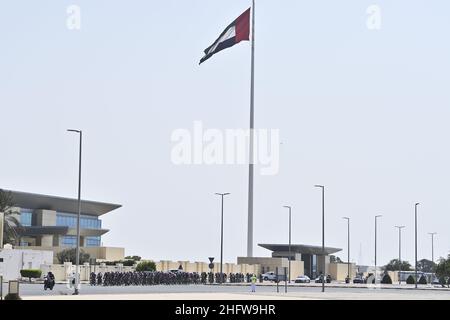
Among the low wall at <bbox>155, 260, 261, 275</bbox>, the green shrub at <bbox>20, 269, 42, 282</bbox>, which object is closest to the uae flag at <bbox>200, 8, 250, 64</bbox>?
the green shrub at <bbox>20, 269, 42, 282</bbox>

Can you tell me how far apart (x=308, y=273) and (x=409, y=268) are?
44.9 meters

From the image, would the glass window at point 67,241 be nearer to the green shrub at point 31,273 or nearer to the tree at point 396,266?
the green shrub at point 31,273

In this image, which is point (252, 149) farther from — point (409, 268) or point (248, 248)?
point (409, 268)

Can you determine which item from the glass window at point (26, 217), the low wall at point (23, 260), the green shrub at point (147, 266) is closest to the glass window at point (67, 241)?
the glass window at point (26, 217)

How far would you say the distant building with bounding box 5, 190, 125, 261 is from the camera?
129 metres

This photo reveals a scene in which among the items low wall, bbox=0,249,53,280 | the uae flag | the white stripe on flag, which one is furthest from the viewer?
low wall, bbox=0,249,53,280

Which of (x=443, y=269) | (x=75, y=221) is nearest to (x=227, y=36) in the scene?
(x=443, y=269)

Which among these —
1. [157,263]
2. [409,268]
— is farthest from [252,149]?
[409,268]

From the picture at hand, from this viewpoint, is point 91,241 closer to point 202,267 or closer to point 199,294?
point 202,267

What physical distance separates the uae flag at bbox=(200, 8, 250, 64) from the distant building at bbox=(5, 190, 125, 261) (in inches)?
2050

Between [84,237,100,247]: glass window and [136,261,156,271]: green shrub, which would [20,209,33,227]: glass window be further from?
[136,261,156,271]: green shrub

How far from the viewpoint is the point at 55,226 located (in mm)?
131375

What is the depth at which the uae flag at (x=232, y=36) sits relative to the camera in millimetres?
77250
